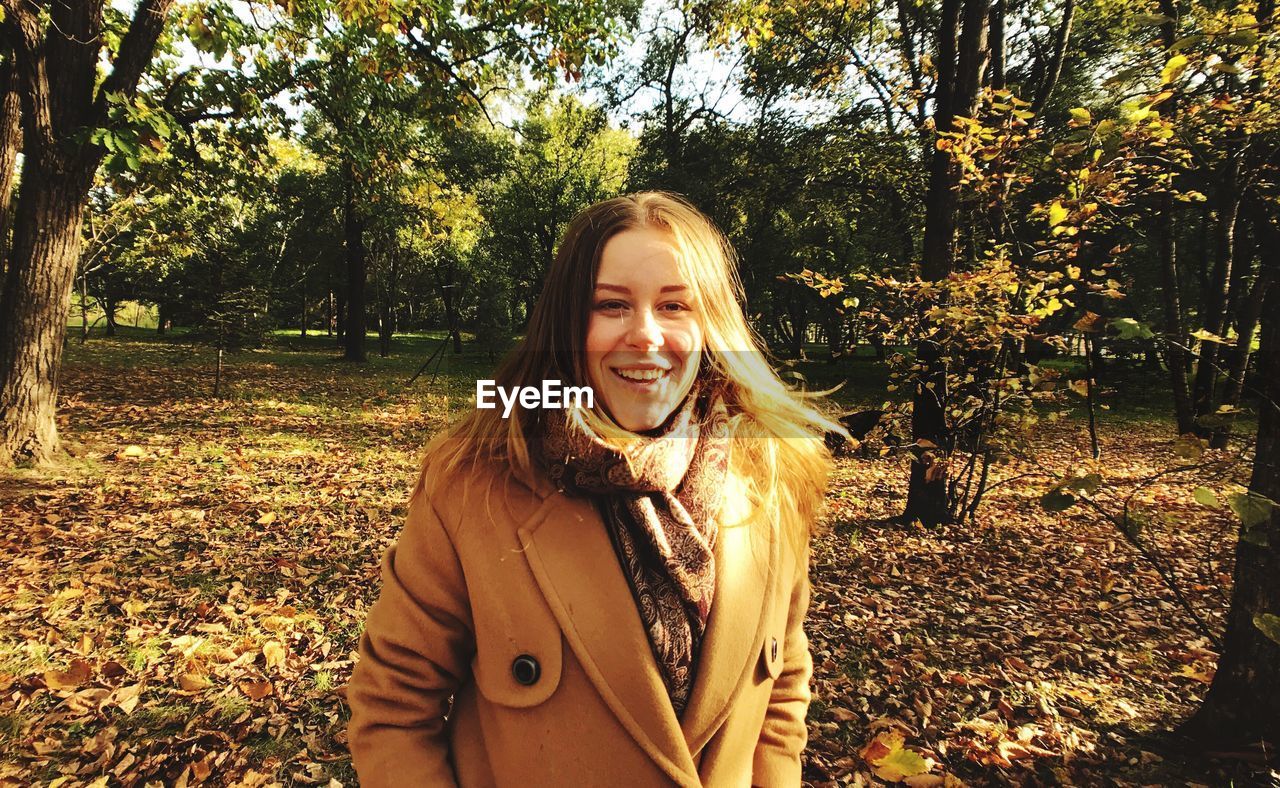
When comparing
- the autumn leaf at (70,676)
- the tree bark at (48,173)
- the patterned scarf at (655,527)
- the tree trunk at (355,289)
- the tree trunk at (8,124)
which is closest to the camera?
the patterned scarf at (655,527)

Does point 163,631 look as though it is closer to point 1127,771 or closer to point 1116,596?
point 1127,771

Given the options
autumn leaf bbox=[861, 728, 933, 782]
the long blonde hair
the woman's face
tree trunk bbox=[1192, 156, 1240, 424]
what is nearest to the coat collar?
the long blonde hair

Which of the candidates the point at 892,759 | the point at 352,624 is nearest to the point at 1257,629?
the point at 892,759

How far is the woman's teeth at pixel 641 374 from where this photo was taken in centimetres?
141

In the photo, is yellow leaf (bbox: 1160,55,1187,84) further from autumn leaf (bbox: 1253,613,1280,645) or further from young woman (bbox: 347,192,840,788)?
autumn leaf (bbox: 1253,613,1280,645)

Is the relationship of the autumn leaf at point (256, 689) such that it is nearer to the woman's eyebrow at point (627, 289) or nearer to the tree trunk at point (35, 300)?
the woman's eyebrow at point (627, 289)

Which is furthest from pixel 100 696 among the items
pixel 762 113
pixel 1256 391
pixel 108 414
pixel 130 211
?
pixel 762 113

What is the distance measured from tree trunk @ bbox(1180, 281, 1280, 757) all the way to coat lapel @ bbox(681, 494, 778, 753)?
284cm

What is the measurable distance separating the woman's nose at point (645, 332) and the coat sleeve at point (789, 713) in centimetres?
78

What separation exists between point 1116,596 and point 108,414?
1392 cm

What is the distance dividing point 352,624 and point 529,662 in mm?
3915

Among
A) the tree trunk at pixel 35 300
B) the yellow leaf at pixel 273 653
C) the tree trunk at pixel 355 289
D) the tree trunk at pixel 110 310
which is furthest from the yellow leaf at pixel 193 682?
the tree trunk at pixel 110 310

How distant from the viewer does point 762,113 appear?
14.9 m

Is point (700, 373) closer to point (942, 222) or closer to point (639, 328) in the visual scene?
point (639, 328)
